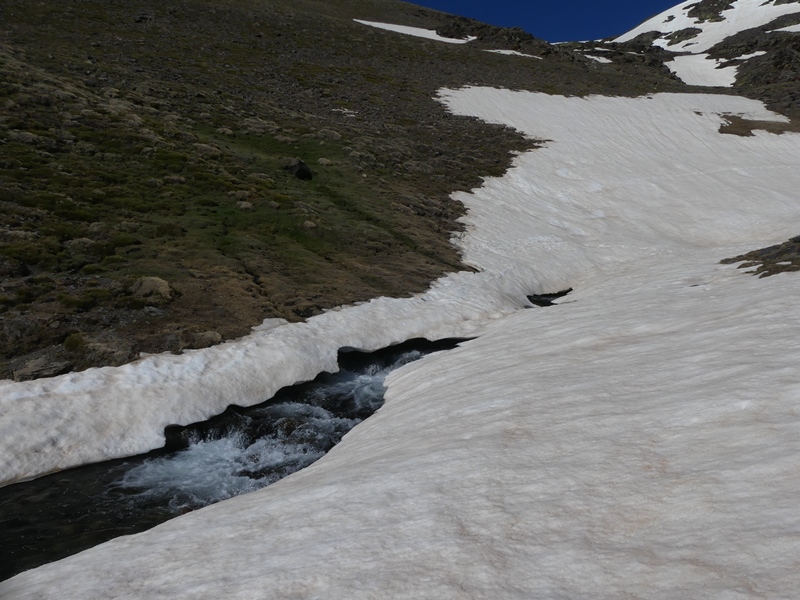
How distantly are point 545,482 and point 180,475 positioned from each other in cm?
864

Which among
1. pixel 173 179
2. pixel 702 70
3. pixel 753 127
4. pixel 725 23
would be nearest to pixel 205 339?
pixel 173 179

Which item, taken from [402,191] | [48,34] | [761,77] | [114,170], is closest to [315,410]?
[114,170]

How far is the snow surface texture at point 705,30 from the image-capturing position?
99188 millimetres

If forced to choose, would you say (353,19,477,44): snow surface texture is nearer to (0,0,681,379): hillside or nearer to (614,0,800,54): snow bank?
(0,0,681,379): hillside

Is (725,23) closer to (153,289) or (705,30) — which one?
(705,30)

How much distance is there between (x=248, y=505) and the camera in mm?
A: 9625

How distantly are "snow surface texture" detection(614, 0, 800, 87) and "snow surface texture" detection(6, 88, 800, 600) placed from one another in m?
98.8

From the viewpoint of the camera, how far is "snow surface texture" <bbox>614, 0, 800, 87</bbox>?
99.2 m

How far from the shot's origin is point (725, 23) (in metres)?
138

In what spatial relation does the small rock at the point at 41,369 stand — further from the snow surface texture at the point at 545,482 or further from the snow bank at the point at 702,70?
the snow bank at the point at 702,70

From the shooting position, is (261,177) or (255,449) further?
(261,177)

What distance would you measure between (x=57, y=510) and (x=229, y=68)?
55.0 metres

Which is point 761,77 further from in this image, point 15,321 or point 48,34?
point 15,321

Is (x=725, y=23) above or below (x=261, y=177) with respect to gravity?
above
